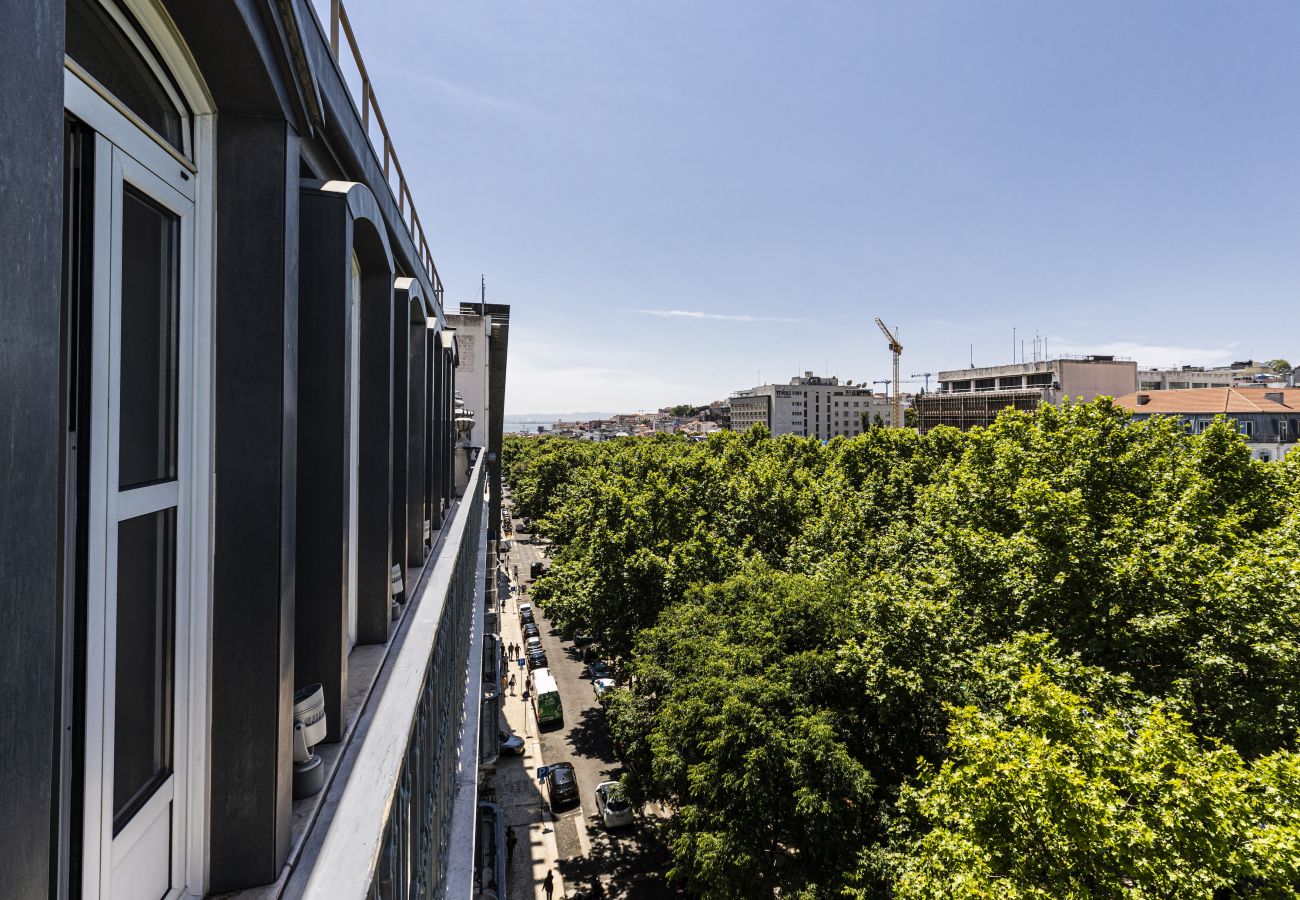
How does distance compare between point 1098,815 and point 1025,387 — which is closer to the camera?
point 1098,815

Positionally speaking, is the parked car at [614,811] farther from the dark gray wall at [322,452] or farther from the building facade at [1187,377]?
the building facade at [1187,377]

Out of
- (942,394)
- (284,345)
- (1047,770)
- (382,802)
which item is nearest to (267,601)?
(284,345)

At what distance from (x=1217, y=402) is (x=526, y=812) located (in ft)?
203

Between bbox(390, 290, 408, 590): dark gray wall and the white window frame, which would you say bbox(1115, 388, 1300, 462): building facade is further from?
the white window frame

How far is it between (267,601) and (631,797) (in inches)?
545

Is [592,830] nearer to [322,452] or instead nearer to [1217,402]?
[322,452]

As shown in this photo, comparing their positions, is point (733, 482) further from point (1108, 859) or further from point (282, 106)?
point (282, 106)

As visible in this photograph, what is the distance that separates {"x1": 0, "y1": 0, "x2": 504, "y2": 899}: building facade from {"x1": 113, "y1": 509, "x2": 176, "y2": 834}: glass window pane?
1 cm

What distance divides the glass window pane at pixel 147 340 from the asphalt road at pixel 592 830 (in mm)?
15801

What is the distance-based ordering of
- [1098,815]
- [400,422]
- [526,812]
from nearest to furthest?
[400,422]
[1098,815]
[526,812]

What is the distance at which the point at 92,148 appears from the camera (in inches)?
70.7

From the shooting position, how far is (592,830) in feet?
55.0

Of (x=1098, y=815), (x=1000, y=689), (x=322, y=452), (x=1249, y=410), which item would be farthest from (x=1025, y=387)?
(x=322, y=452)

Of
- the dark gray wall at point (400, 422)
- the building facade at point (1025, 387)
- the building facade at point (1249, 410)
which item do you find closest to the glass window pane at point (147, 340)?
the dark gray wall at point (400, 422)
